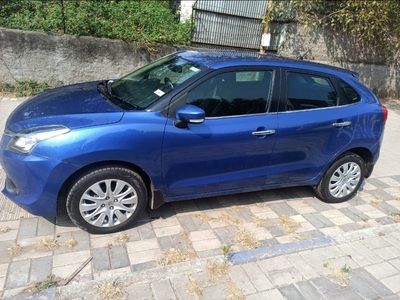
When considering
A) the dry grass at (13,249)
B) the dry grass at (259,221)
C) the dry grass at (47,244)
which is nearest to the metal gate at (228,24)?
the dry grass at (259,221)

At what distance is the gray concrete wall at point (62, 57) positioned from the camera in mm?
7027

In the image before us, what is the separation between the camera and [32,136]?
9.60ft

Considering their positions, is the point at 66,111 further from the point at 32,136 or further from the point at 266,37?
the point at 266,37

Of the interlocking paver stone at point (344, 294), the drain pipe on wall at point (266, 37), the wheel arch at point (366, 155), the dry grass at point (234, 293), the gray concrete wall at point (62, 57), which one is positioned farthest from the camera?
the drain pipe on wall at point (266, 37)

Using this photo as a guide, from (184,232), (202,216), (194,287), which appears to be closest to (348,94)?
(202,216)

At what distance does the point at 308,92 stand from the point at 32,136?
2.82 metres

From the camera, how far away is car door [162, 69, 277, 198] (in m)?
3.29

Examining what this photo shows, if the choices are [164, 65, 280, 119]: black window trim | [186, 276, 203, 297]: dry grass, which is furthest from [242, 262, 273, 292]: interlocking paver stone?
[164, 65, 280, 119]: black window trim

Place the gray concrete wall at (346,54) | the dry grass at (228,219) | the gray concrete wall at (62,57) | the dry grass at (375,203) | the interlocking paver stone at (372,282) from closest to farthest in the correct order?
1. the interlocking paver stone at (372,282)
2. the dry grass at (228,219)
3. the dry grass at (375,203)
4. the gray concrete wall at (62,57)
5. the gray concrete wall at (346,54)

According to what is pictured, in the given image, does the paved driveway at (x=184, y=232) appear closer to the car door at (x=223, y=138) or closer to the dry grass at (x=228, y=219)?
the dry grass at (x=228, y=219)

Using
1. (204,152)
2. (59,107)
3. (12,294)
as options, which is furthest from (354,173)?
(12,294)

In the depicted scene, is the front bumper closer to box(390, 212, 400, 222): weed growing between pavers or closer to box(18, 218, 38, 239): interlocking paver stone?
box(18, 218, 38, 239): interlocking paver stone

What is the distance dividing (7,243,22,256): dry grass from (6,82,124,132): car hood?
3.29 feet

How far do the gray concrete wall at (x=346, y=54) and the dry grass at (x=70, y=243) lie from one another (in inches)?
317
